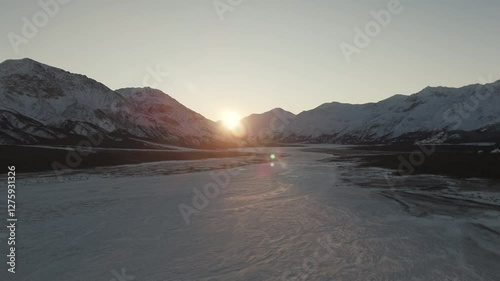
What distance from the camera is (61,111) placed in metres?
139

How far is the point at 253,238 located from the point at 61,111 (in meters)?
147

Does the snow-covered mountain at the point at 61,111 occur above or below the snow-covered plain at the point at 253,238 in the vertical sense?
above

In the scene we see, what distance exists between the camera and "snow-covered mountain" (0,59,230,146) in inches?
4232

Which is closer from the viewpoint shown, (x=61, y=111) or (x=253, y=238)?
(x=253, y=238)

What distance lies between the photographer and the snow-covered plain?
11.7 metres

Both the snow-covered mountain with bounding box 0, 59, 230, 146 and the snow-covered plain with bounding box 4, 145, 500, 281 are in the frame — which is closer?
the snow-covered plain with bounding box 4, 145, 500, 281

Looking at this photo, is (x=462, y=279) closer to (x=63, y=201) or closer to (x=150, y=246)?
(x=150, y=246)

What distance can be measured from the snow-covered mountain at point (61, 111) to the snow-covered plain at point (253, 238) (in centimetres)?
8524

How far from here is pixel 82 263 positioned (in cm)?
1244

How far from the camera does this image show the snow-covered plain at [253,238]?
11.7 m

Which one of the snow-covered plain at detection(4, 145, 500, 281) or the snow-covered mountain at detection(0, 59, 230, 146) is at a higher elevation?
the snow-covered mountain at detection(0, 59, 230, 146)

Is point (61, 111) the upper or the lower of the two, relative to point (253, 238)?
upper

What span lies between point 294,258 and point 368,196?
1532 centimetres

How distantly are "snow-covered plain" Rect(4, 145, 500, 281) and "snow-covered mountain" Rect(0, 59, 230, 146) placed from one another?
280 feet
